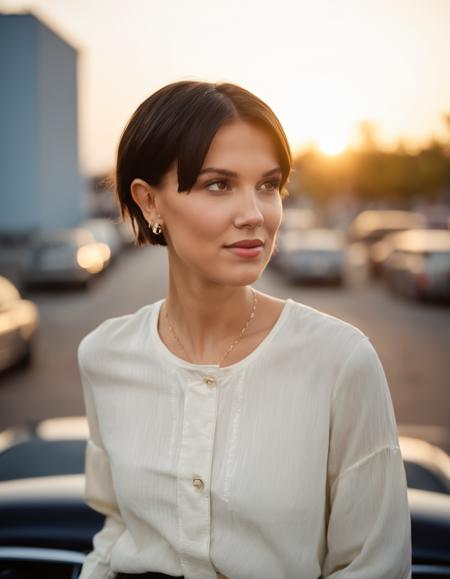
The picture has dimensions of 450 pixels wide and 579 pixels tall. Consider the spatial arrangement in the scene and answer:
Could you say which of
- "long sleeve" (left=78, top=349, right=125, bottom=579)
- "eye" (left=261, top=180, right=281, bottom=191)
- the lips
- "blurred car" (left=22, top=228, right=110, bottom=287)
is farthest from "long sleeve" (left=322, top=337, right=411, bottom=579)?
"blurred car" (left=22, top=228, right=110, bottom=287)

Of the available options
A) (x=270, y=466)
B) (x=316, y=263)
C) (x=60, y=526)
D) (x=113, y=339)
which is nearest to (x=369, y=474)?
(x=270, y=466)

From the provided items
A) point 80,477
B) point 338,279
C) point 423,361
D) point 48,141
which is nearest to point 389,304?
point 338,279

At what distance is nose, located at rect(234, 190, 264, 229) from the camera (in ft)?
5.49

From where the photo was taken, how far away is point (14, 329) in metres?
8.88

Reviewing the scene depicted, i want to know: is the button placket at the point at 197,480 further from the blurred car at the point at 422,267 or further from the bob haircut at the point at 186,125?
the blurred car at the point at 422,267

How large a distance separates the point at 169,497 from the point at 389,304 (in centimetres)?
1492

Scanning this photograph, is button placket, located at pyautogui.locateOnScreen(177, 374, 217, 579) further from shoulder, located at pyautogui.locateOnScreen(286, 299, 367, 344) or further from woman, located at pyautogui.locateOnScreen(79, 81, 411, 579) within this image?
shoulder, located at pyautogui.locateOnScreen(286, 299, 367, 344)

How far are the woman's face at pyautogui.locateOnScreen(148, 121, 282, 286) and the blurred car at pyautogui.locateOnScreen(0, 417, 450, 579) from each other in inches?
35.5

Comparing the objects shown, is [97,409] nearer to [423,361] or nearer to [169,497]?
[169,497]

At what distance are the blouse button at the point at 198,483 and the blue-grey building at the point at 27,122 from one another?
112ft

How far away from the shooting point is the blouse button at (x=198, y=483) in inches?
67.8

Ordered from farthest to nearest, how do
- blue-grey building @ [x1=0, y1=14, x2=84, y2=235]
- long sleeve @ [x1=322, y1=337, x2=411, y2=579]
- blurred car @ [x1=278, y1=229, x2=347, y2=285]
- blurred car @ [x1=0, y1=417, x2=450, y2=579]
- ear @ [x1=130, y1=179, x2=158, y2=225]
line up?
1. blue-grey building @ [x1=0, y1=14, x2=84, y2=235]
2. blurred car @ [x1=278, y1=229, x2=347, y2=285]
3. blurred car @ [x1=0, y1=417, x2=450, y2=579]
4. ear @ [x1=130, y1=179, x2=158, y2=225]
5. long sleeve @ [x1=322, y1=337, x2=411, y2=579]

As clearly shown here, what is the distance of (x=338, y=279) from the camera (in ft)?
61.6

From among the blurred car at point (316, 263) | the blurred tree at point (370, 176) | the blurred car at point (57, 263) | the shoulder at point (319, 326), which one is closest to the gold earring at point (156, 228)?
the shoulder at point (319, 326)
